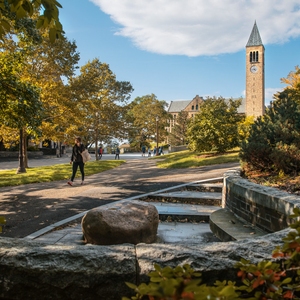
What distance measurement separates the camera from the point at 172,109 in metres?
117

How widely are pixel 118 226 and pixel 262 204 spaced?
92.0 inches

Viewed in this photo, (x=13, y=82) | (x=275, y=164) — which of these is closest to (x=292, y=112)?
(x=275, y=164)

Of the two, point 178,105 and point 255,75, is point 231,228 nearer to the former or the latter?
point 255,75

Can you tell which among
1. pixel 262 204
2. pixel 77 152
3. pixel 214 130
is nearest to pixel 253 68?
pixel 214 130

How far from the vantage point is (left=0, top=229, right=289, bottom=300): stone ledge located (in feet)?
7.68

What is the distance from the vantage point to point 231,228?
5.46 metres

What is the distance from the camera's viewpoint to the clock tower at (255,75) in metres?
83.1

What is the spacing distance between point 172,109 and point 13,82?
108m

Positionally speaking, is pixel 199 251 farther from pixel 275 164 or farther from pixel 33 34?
pixel 33 34

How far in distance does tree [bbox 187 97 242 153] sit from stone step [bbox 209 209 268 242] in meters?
17.2

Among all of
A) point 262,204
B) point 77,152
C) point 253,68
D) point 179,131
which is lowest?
point 262,204

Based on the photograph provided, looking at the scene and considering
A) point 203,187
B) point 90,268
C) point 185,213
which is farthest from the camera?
point 203,187

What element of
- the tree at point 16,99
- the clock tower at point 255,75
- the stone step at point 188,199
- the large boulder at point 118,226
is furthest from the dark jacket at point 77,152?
the clock tower at point 255,75

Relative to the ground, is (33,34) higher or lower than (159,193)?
higher
